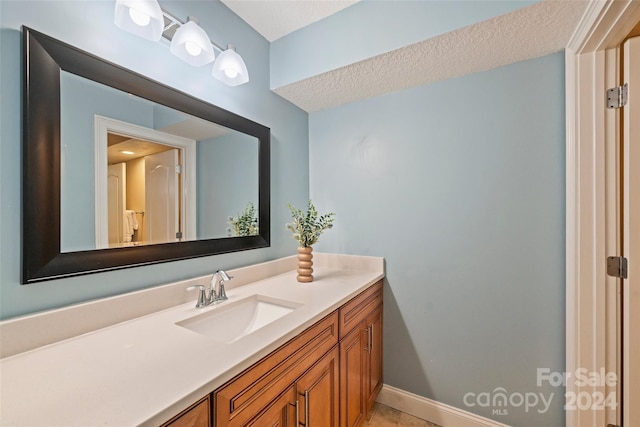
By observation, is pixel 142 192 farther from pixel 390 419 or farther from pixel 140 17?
pixel 390 419

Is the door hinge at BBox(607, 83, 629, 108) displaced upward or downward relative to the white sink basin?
upward

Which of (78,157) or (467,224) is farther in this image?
(467,224)

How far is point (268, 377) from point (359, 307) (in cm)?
74

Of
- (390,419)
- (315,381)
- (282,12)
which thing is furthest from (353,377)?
(282,12)

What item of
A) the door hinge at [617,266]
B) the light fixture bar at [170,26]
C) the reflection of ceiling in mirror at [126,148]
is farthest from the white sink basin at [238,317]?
the door hinge at [617,266]

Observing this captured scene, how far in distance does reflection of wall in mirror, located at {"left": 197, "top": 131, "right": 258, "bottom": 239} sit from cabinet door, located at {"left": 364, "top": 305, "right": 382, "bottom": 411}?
3.37 feet

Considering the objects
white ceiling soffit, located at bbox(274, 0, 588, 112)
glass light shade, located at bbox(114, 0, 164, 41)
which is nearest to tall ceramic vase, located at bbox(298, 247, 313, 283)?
white ceiling soffit, located at bbox(274, 0, 588, 112)

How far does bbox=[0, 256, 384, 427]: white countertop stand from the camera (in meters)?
0.56

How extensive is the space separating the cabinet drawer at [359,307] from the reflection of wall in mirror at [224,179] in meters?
0.77

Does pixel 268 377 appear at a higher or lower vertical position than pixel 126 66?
lower

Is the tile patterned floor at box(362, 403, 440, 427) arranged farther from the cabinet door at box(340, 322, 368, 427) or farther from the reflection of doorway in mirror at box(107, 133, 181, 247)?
the reflection of doorway in mirror at box(107, 133, 181, 247)

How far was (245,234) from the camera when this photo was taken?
1573 millimetres

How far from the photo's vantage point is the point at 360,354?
1451 millimetres

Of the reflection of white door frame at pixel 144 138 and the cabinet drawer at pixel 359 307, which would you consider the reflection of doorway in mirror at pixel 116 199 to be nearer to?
the reflection of white door frame at pixel 144 138
